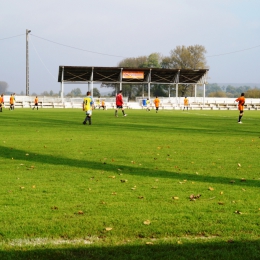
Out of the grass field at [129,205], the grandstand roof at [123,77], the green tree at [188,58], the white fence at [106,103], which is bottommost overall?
the grass field at [129,205]

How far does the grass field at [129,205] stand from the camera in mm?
4777

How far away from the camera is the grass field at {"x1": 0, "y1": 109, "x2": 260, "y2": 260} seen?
4777mm

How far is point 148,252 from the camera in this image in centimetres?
464

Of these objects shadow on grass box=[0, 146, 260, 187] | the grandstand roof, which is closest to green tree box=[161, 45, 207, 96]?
the grandstand roof

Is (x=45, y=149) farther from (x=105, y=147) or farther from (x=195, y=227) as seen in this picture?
(x=195, y=227)

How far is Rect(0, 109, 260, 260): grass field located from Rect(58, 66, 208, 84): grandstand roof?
5647cm

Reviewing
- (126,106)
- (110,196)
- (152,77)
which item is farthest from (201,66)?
(110,196)

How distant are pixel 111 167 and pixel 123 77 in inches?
2378

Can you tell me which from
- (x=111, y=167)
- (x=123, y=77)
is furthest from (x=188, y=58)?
(x=111, y=167)

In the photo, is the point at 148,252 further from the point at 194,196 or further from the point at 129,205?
the point at 194,196

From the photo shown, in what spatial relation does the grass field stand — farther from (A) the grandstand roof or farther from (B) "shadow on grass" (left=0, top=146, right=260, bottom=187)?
(A) the grandstand roof

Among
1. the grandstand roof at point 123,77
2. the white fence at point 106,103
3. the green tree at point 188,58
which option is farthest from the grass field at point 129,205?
the green tree at point 188,58

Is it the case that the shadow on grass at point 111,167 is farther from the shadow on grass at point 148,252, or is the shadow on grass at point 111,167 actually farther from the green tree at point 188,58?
the green tree at point 188,58

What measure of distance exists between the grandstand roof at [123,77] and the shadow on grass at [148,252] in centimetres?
6232
